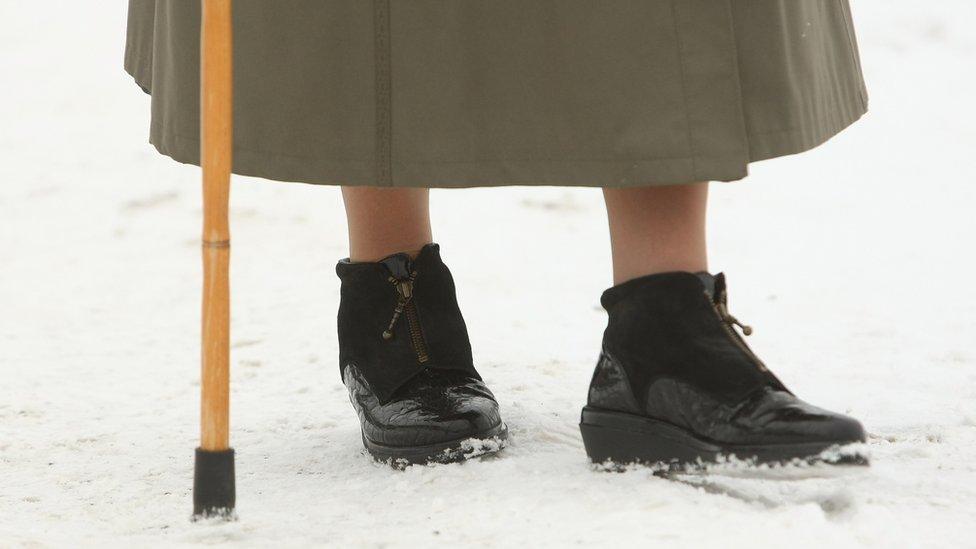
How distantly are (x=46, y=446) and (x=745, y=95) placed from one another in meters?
1.00

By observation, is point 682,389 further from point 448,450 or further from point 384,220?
point 384,220

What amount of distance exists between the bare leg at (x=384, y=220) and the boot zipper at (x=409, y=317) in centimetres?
5

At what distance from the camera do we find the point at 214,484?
1.00 metres

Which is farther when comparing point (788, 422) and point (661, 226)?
point (661, 226)

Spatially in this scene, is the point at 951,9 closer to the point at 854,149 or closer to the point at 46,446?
the point at 854,149

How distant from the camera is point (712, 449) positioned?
1095 mm

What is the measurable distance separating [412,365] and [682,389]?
0.34 metres

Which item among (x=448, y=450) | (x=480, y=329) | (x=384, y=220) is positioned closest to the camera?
(x=448, y=450)

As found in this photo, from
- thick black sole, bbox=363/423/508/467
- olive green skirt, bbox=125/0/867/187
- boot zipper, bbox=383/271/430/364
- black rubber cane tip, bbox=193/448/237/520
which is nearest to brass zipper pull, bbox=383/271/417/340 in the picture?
boot zipper, bbox=383/271/430/364

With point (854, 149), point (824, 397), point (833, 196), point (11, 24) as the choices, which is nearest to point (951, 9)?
point (854, 149)

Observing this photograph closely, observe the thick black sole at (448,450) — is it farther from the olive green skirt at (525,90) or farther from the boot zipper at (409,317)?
the olive green skirt at (525,90)

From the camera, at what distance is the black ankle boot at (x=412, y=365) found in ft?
4.15

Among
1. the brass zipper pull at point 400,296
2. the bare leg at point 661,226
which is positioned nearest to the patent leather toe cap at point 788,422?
the bare leg at point 661,226

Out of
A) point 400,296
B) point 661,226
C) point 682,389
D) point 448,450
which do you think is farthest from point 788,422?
point 400,296
